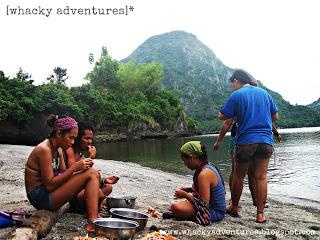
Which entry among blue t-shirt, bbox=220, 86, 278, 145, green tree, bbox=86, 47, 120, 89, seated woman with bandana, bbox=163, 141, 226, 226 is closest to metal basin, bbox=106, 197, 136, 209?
seated woman with bandana, bbox=163, 141, 226, 226

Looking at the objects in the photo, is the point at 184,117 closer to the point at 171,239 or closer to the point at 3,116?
the point at 3,116

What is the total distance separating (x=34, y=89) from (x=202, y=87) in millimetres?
123104

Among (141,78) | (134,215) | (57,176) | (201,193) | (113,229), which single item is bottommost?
(134,215)

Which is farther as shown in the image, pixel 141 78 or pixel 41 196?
pixel 141 78

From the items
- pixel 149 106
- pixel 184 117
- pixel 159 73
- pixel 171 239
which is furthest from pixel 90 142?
pixel 159 73

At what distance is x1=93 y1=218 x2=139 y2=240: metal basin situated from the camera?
367 centimetres

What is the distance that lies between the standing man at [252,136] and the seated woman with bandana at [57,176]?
2.41m

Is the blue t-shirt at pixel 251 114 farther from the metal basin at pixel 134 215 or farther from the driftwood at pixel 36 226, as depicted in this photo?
the driftwood at pixel 36 226

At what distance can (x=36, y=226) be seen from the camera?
3.72 metres

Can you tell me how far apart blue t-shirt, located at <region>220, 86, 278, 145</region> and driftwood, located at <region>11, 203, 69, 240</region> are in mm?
3065

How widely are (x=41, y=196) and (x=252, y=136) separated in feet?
10.7

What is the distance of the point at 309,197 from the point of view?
1012cm

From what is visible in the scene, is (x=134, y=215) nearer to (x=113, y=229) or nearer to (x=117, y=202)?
(x=117, y=202)

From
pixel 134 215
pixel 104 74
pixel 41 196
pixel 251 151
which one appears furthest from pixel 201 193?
pixel 104 74
